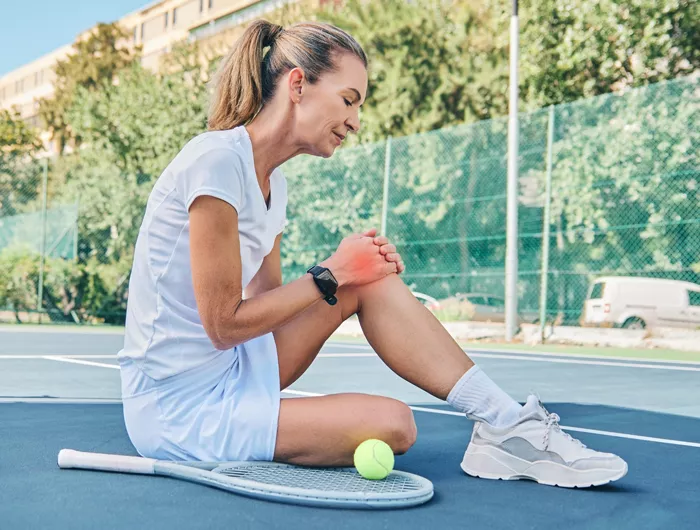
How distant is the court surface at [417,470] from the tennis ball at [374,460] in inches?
6.1

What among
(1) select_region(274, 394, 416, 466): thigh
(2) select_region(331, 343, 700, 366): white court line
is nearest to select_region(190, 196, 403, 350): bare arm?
(1) select_region(274, 394, 416, 466): thigh

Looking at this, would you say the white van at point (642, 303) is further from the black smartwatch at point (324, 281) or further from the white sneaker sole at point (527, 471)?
the black smartwatch at point (324, 281)

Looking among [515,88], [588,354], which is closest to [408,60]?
[515,88]

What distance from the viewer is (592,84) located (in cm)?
1512

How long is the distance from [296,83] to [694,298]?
23.9ft

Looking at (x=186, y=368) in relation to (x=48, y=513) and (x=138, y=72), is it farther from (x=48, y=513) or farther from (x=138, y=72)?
(x=138, y=72)

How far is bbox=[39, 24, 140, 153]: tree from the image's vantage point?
36.1 meters

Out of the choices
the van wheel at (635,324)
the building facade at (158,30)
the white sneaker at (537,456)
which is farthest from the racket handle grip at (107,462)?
the building facade at (158,30)

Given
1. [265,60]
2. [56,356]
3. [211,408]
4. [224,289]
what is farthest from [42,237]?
[224,289]

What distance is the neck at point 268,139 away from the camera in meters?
2.43

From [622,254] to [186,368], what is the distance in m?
7.82

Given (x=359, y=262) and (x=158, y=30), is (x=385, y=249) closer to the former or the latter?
(x=359, y=262)

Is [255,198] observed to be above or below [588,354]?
above

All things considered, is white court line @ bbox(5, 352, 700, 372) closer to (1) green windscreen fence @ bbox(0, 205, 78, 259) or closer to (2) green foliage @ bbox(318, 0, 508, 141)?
(1) green windscreen fence @ bbox(0, 205, 78, 259)
